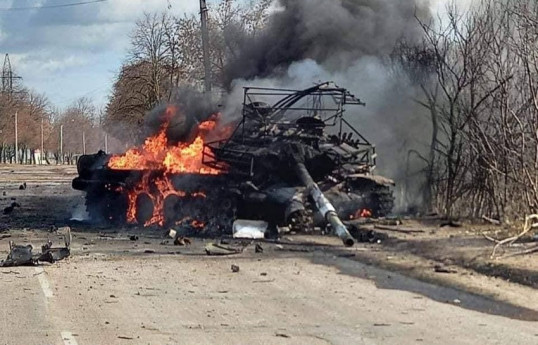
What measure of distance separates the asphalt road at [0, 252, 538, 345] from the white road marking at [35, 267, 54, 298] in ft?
0.05

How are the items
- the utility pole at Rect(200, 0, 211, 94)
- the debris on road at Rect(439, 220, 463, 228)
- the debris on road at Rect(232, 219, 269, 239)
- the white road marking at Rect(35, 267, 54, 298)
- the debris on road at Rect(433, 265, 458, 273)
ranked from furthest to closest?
the utility pole at Rect(200, 0, 211, 94), the debris on road at Rect(439, 220, 463, 228), the debris on road at Rect(232, 219, 269, 239), the debris on road at Rect(433, 265, 458, 273), the white road marking at Rect(35, 267, 54, 298)

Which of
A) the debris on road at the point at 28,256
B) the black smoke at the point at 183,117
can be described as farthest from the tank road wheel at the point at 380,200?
the debris on road at the point at 28,256

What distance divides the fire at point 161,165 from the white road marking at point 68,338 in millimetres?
12948

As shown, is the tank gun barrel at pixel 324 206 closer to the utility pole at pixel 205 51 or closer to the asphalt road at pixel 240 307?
the asphalt road at pixel 240 307

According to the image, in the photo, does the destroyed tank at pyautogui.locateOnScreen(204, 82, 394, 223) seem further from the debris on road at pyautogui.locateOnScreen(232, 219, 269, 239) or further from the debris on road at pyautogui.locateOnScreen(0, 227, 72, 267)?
the debris on road at pyautogui.locateOnScreen(0, 227, 72, 267)

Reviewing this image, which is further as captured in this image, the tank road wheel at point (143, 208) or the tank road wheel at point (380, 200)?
the tank road wheel at point (143, 208)

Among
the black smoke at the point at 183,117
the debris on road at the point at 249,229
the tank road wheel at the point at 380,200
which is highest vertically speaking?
the black smoke at the point at 183,117

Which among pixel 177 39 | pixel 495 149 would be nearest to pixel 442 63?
pixel 495 149

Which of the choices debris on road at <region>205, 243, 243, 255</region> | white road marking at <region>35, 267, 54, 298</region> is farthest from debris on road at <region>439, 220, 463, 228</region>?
white road marking at <region>35, 267, 54, 298</region>

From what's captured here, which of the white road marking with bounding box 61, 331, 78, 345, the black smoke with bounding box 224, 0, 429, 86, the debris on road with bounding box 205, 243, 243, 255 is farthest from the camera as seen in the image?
the black smoke with bounding box 224, 0, 429, 86

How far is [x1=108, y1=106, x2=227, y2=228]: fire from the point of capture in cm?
2377

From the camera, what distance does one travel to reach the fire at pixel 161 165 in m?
23.8

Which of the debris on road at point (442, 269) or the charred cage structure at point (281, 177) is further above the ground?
the charred cage structure at point (281, 177)

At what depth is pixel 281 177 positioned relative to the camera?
21906mm
